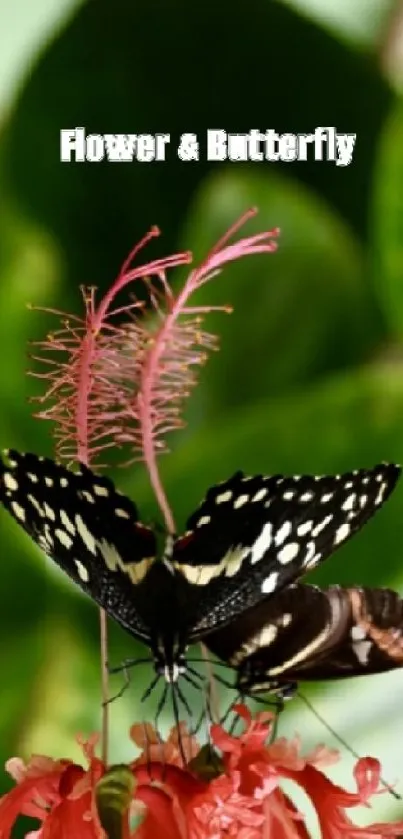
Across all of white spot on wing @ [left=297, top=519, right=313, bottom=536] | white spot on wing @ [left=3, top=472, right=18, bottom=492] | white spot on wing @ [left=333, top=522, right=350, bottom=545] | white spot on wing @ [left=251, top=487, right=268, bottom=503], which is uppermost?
white spot on wing @ [left=3, top=472, right=18, bottom=492]

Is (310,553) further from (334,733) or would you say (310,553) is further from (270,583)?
(334,733)

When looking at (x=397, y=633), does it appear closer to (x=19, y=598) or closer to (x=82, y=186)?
(x=19, y=598)

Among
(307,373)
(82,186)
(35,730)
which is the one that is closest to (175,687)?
(35,730)

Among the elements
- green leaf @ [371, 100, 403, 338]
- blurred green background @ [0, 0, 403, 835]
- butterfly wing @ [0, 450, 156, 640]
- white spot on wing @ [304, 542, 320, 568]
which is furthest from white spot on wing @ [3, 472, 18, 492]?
green leaf @ [371, 100, 403, 338]

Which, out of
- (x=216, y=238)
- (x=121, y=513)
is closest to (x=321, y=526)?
(x=121, y=513)

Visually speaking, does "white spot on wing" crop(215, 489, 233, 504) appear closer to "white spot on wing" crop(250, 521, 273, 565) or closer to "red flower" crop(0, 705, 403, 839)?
"white spot on wing" crop(250, 521, 273, 565)
